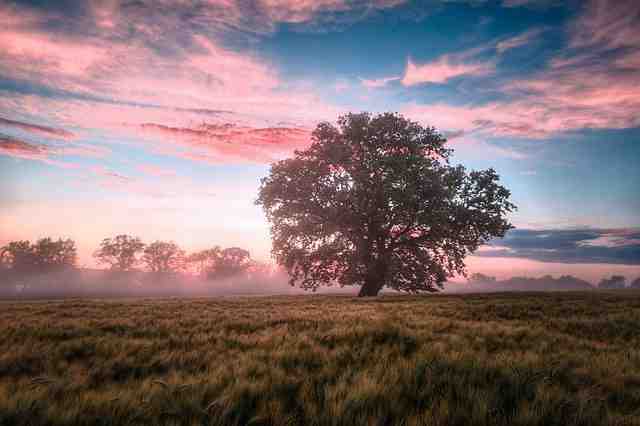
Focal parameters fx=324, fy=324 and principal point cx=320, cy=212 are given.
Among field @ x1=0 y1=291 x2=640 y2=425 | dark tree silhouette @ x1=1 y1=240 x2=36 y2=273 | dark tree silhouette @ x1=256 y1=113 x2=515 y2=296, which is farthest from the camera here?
dark tree silhouette @ x1=1 y1=240 x2=36 y2=273

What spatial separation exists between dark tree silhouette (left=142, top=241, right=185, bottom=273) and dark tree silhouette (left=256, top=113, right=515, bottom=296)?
11080cm

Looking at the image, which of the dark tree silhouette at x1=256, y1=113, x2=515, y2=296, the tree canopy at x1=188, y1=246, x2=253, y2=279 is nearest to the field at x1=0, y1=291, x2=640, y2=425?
the dark tree silhouette at x1=256, y1=113, x2=515, y2=296

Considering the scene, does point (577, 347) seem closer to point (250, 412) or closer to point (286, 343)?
point (286, 343)

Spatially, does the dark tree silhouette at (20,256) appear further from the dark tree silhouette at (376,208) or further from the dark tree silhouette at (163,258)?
the dark tree silhouette at (376,208)

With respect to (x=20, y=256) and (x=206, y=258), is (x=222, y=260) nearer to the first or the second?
(x=206, y=258)

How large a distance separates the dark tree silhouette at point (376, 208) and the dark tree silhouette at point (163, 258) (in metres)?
111

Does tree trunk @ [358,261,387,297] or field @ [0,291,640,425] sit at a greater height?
field @ [0,291,640,425]

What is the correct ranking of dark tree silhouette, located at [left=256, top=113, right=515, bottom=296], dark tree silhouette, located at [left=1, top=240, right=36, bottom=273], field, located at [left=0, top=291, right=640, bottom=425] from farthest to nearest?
1. dark tree silhouette, located at [left=1, top=240, right=36, bottom=273]
2. dark tree silhouette, located at [left=256, top=113, right=515, bottom=296]
3. field, located at [left=0, top=291, right=640, bottom=425]

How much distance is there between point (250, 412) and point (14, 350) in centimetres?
422

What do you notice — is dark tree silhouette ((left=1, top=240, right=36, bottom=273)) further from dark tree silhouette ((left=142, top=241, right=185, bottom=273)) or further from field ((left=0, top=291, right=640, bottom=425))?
field ((left=0, top=291, right=640, bottom=425))

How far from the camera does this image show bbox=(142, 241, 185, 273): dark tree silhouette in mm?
119312

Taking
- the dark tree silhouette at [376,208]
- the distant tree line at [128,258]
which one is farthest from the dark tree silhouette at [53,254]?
the dark tree silhouette at [376,208]

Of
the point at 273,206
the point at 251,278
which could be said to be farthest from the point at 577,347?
the point at 251,278

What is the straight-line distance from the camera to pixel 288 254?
24828 mm
